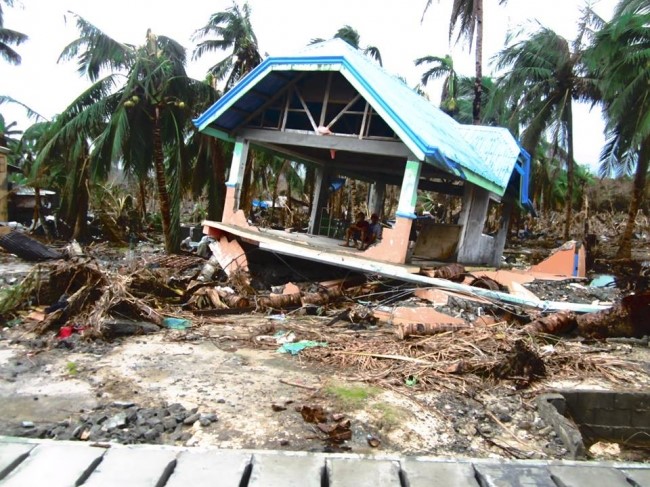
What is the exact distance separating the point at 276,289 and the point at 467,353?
466cm

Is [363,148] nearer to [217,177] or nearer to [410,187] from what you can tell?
[410,187]

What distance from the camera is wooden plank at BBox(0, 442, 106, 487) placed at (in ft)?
9.94

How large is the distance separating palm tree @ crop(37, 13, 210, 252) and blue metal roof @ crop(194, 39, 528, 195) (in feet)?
10.3

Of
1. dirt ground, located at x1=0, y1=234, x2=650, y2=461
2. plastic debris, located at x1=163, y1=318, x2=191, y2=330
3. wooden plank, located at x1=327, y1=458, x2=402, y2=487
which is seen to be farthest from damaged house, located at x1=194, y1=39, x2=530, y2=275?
wooden plank, located at x1=327, y1=458, x2=402, y2=487

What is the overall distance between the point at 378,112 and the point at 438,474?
779 centimetres

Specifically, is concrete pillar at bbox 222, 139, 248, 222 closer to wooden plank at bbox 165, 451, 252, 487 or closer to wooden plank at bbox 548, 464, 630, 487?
wooden plank at bbox 165, 451, 252, 487

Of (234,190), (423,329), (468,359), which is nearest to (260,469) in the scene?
(468,359)

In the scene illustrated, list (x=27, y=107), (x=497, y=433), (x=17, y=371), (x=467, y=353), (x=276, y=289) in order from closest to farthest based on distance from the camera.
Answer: (x=497, y=433)
(x=17, y=371)
(x=467, y=353)
(x=276, y=289)
(x=27, y=107)

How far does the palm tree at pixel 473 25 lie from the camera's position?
67.9ft

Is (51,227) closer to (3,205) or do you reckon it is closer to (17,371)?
(3,205)

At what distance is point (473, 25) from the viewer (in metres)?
21.2

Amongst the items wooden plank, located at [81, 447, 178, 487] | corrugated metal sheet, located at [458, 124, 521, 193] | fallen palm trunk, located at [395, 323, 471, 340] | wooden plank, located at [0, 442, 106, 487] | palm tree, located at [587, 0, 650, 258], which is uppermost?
palm tree, located at [587, 0, 650, 258]

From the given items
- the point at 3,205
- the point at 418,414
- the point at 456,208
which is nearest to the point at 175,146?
the point at 3,205

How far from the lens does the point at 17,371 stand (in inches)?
210
